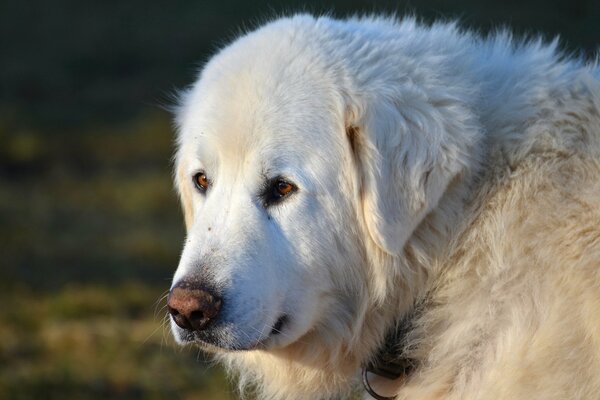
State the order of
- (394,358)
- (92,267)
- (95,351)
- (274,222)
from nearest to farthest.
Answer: (274,222), (394,358), (95,351), (92,267)

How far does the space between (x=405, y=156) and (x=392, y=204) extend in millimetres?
184

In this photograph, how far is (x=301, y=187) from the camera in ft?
12.8

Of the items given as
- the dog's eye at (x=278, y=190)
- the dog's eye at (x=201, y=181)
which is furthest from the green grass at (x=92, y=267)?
the dog's eye at (x=278, y=190)

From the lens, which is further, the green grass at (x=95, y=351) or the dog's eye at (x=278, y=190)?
the green grass at (x=95, y=351)

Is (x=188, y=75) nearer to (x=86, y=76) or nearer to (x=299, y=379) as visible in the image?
(x=86, y=76)

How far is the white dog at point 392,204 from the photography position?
11.9 feet

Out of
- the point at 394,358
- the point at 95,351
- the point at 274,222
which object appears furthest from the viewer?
the point at 95,351

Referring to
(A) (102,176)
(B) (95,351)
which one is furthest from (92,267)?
(A) (102,176)

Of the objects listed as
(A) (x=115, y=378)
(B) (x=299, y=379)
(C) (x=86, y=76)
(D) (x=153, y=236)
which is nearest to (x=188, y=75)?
(C) (x=86, y=76)

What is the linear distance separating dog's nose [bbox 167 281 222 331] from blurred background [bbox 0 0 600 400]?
1.55 metres

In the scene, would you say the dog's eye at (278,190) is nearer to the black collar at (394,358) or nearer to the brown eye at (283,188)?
the brown eye at (283,188)

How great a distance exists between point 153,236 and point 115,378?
3462 mm

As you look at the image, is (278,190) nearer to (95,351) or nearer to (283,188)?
(283,188)

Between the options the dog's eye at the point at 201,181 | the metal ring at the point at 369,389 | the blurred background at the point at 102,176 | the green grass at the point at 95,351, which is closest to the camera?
the metal ring at the point at 369,389
